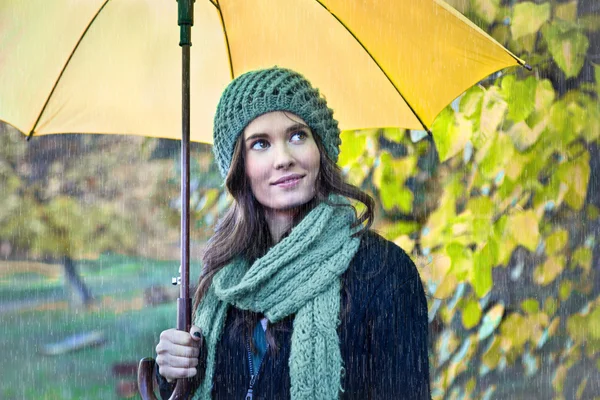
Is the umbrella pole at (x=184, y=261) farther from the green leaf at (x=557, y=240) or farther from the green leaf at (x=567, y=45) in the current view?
the green leaf at (x=557, y=240)

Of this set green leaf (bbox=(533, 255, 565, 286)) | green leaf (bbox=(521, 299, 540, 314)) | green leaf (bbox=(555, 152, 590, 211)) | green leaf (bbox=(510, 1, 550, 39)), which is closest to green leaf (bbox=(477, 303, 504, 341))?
green leaf (bbox=(521, 299, 540, 314))

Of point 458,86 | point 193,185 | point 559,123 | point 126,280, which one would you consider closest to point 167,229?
point 126,280

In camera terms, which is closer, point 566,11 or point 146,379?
point 146,379

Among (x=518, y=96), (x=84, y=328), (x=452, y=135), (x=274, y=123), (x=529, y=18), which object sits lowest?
(x=84, y=328)

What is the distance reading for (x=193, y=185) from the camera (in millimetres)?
5645

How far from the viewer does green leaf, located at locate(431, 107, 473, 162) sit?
360 centimetres

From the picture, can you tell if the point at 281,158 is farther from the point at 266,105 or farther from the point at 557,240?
the point at 557,240

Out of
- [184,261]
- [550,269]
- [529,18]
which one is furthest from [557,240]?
[184,261]

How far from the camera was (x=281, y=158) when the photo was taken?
2436 millimetres

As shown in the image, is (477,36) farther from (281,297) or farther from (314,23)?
(281,297)

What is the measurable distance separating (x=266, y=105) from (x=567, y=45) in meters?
1.69

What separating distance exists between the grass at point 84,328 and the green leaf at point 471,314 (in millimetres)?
3627

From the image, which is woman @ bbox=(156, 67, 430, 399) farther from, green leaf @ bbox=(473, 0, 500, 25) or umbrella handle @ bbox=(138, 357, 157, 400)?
green leaf @ bbox=(473, 0, 500, 25)

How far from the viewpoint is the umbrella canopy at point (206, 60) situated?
284cm
